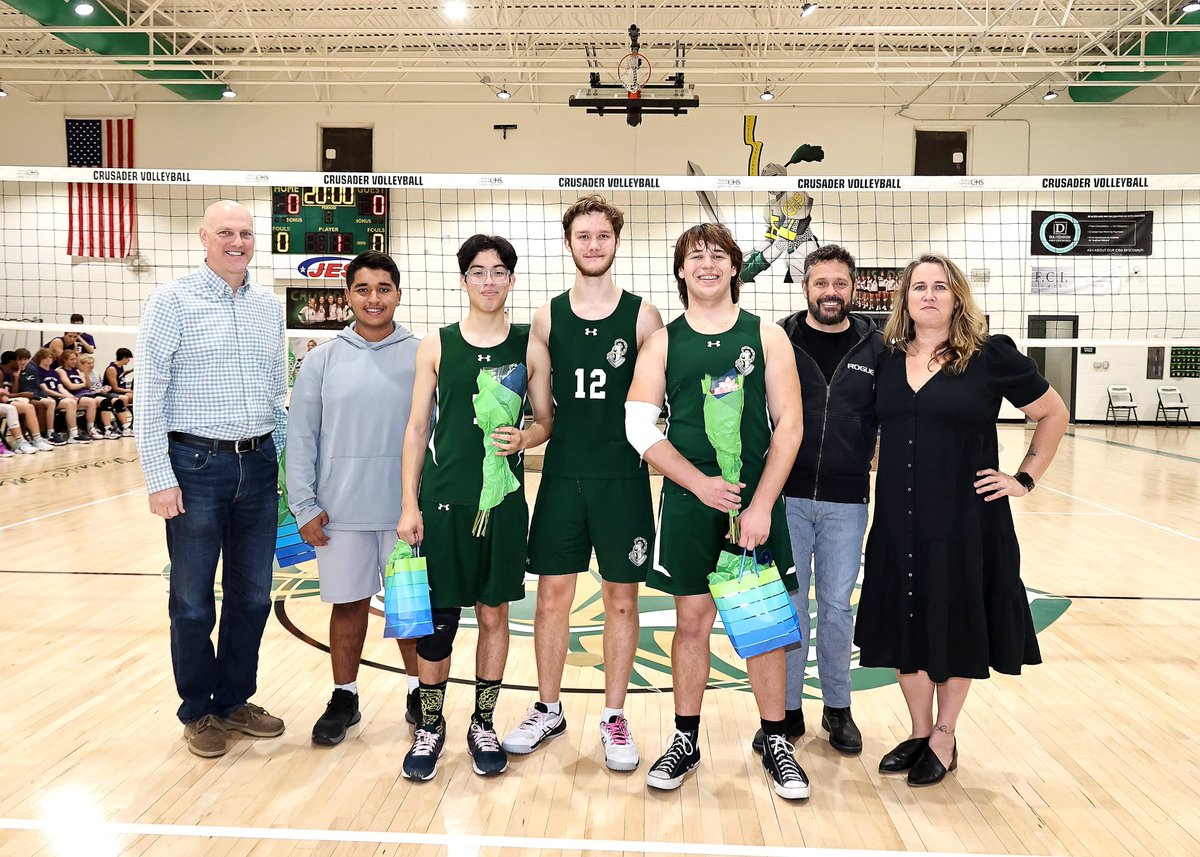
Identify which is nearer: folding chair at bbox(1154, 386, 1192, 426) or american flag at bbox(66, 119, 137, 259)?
american flag at bbox(66, 119, 137, 259)

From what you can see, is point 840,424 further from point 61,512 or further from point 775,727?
point 61,512

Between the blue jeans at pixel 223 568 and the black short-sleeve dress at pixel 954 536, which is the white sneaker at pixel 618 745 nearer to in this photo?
the black short-sleeve dress at pixel 954 536

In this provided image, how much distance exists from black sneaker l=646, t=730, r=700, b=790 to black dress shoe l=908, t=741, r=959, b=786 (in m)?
0.68

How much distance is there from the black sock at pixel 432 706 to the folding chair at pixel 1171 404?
60.5 ft

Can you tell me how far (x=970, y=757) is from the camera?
10.2 feet

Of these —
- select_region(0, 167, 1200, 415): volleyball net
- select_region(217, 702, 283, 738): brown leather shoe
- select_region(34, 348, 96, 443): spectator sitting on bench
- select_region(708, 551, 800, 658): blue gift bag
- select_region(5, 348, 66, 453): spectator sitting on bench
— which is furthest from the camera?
select_region(0, 167, 1200, 415): volleyball net

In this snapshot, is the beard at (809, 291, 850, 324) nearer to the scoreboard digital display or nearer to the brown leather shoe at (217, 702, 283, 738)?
the brown leather shoe at (217, 702, 283, 738)

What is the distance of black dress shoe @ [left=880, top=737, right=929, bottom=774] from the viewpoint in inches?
115

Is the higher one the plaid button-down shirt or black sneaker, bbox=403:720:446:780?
the plaid button-down shirt

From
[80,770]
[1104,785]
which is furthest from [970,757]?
[80,770]

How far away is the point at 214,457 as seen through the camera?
9.84 ft

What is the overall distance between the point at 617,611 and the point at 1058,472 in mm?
9666

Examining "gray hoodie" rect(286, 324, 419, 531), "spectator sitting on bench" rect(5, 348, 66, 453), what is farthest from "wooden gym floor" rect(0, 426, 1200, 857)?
"spectator sitting on bench" rect(5, 348, 66, 453)

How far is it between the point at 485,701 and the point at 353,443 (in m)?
0.96
